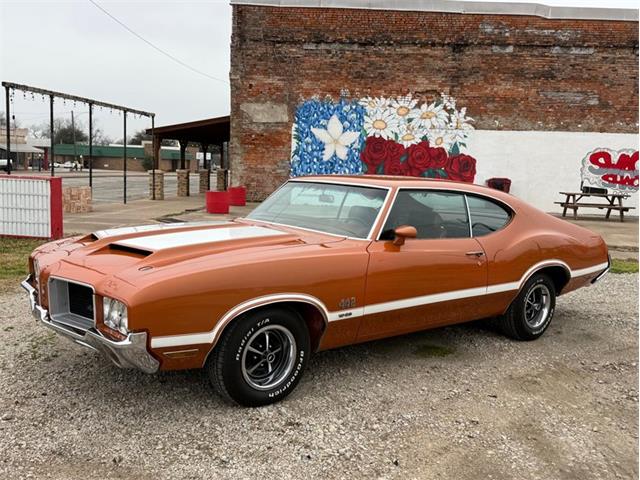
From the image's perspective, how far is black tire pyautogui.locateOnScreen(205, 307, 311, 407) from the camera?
3211 mm

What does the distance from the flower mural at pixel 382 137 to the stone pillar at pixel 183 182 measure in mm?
6449

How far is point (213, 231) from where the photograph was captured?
4023 mm

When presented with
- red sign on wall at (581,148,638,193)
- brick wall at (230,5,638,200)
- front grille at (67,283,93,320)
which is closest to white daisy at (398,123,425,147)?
brick wall at (230,5,638,200)

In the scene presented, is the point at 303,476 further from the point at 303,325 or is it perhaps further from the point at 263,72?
the point at 263,72

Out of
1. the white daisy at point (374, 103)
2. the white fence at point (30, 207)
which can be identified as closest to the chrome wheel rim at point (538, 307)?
the white fence at point (30, 207)

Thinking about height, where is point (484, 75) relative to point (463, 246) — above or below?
above

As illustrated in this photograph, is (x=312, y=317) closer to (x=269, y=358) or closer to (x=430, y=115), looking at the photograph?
(x=269, y=358)

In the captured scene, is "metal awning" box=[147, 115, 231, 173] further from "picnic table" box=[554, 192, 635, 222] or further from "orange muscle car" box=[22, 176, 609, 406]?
"orange muscle car" box=[22, 176, 609, 406]

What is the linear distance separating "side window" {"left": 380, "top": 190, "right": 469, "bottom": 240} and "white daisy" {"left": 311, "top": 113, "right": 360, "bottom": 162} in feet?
43.2

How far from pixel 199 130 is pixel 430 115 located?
30.9 feet

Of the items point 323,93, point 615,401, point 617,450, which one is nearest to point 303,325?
point 617,450

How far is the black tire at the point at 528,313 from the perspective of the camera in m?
4.88

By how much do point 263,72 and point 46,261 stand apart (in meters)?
14.5

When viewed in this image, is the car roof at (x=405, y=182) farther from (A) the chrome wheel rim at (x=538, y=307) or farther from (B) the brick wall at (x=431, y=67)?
(B) the brick wall at (x=431, y=67)
